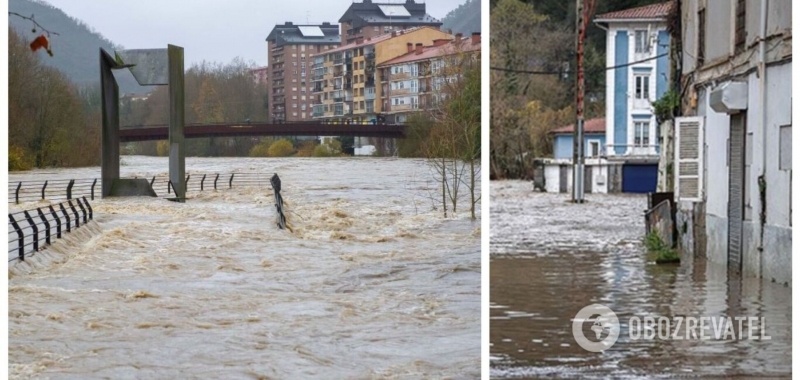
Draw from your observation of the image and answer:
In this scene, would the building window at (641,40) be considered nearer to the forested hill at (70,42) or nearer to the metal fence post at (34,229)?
the forested hill at (70,42)

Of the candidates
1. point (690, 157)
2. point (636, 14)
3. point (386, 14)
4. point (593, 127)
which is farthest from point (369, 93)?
point (593, 127)

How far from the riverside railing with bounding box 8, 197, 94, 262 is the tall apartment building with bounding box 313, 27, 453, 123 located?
47.7 inches

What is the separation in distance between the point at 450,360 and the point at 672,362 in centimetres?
95

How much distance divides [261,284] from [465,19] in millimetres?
1578

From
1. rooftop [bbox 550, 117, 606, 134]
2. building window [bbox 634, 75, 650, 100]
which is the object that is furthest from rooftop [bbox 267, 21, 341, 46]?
rooftop [bbox 550, 117, 606, 134]

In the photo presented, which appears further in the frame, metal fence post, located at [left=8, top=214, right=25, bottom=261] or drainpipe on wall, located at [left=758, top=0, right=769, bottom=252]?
drainpipe on wall, located at [left=758, top=0, right=769, bottom=252]

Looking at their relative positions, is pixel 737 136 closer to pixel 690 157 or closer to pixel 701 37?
pixel 690 157

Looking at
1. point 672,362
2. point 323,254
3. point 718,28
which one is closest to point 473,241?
point 323,254

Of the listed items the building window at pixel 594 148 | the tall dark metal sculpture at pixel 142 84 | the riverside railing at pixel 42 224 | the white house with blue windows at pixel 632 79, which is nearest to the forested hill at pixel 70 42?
the tall dark metal sculpture at pixel 142 84

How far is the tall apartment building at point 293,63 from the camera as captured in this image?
7.23 metres

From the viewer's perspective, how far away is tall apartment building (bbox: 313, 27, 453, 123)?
7.25 meters

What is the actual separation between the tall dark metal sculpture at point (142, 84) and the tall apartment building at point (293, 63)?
0.47m

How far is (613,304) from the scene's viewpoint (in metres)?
8.95

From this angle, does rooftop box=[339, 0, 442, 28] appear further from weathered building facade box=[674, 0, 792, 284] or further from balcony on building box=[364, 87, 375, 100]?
weathered building facade box=[674, 0, 792, 284]
